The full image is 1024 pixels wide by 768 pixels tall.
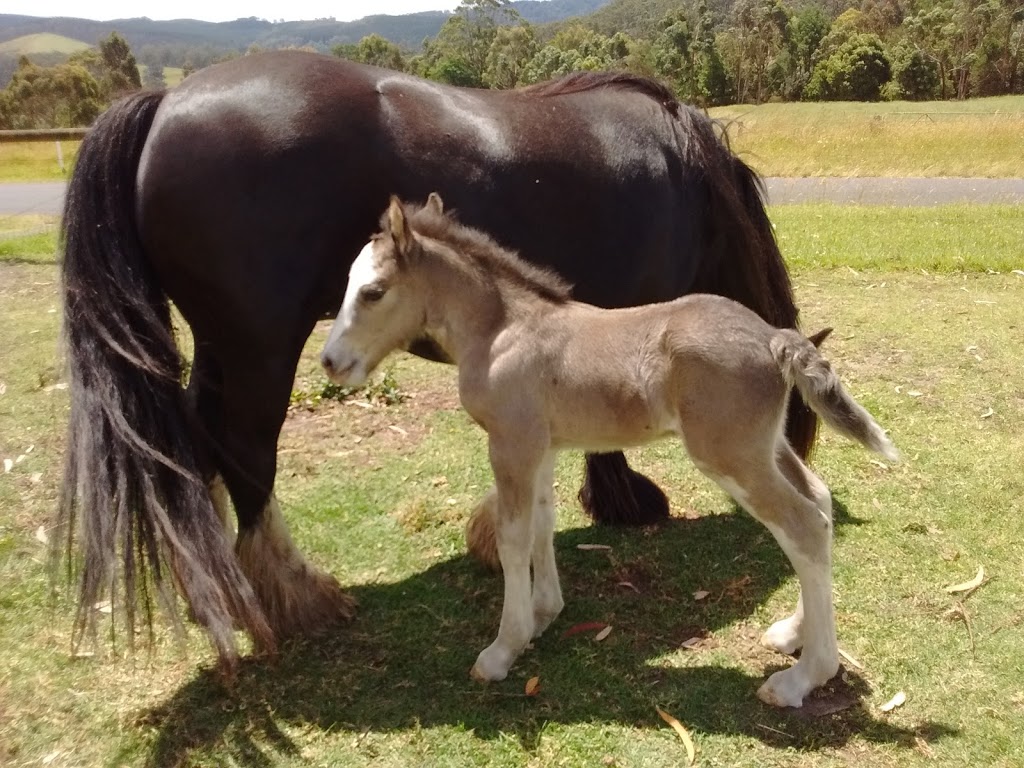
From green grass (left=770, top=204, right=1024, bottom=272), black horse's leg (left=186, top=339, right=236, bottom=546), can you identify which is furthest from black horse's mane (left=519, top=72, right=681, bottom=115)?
green grass (left=770, top=204, right=1024, bottom=272)

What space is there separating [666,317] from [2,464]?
382cm

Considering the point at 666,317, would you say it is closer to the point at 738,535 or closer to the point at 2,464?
the point at 738,535

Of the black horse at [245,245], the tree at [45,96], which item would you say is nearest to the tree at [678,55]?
the tree at [45,96]

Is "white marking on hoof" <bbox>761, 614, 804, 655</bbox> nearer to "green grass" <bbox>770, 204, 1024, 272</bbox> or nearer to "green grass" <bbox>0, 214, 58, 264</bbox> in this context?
"green grass" <bbox>770, 204, 1024, 272</bbox>

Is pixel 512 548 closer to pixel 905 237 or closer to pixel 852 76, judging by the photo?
pixel 905 237

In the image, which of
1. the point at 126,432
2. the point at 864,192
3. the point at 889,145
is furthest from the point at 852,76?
the point at 126,432

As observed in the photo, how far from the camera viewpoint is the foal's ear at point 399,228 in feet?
8.01

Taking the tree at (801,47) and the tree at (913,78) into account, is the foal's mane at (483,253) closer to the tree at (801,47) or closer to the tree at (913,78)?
the tree at (801,47)

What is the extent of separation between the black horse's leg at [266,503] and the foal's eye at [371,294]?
41 cm

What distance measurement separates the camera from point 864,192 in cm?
1443

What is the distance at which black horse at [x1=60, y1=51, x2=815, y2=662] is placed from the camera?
2609 mm

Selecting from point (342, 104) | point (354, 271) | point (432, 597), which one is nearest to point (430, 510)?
point (432, 597)

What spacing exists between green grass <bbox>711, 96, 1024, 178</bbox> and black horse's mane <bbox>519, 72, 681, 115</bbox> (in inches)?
552

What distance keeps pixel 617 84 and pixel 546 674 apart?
7.60 feet
